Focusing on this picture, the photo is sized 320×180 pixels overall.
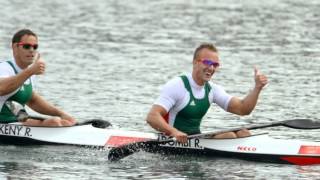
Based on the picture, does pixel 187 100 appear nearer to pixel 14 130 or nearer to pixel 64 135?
pixel 64 135

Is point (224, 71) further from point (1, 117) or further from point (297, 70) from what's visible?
point (1, 117)

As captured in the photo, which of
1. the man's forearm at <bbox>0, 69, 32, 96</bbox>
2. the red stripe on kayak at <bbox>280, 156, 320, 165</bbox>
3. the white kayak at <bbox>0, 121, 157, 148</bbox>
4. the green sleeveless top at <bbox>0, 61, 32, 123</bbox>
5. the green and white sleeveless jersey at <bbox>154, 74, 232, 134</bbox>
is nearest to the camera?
the red stripe on kayak at <bbox>280, 156, 320, 165</bbox>

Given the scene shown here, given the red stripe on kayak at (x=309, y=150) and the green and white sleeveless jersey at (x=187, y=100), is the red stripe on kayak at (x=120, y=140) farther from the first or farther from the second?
the red stripe on kayak at (x=309, y=150)

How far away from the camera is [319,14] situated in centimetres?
5397

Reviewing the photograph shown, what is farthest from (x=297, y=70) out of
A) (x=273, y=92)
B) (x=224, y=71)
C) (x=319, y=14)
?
(x=319, y=14)

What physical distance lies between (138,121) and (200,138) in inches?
195

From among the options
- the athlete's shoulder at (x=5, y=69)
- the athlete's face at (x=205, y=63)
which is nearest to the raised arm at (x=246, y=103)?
the athlete's face at (x=205, y=63)

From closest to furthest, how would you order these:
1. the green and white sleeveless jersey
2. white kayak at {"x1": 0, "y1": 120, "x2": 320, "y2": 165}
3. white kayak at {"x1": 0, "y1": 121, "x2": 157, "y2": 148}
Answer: white kayak at {"x1": 0, "y1": 120, "x2": 320, "y2": 165} < the green and white sleeveless jersey < white kayak at {"x1": 0, "y1": 121, "x2": 157, "y2": 148}

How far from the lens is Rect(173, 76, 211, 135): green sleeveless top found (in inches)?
797

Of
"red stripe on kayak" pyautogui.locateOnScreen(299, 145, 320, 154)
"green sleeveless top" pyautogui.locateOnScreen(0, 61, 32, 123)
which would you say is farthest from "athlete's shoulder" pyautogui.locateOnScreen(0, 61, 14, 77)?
"red stripe on kayak" pyautogui.locateOnScreen(299, 145, 320, 154)

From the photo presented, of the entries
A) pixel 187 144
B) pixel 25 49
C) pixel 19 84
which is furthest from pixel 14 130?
pixel 187 144

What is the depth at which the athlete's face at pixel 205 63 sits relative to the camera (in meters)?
20.0

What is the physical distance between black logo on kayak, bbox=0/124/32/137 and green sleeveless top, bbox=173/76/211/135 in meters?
2.60

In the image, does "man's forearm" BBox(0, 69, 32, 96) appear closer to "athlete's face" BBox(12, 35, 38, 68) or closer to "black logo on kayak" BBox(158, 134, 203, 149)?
"athlete's face" BBox(12, 35, 38, 68)
